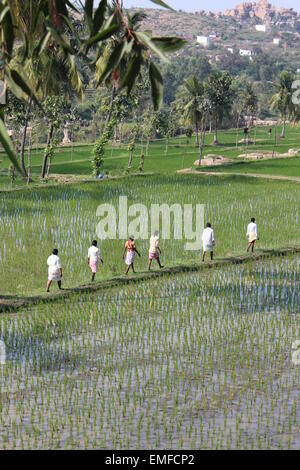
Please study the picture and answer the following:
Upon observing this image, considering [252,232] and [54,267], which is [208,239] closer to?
[252,232]

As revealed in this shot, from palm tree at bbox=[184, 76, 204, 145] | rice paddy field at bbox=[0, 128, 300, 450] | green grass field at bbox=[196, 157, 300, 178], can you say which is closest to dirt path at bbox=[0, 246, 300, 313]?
rice paddy field at bbox=[0, 128, 300, 450]

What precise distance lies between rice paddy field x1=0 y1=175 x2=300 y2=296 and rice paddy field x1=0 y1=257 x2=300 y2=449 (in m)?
2.07

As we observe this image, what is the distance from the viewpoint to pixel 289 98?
72.2 meters

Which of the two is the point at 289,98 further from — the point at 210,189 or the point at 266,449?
the point at 266,449

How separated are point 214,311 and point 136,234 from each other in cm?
804

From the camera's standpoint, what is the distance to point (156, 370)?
41.4ft

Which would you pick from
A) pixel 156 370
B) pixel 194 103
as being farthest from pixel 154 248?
pixel 194 103

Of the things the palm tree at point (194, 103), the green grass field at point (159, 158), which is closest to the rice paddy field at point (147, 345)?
the green grass field at point (159, 158)

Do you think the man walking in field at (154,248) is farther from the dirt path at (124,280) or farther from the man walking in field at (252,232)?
the man walking in field at (252,232)

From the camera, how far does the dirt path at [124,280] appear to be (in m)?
16.2

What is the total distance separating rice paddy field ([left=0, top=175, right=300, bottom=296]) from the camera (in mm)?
19938

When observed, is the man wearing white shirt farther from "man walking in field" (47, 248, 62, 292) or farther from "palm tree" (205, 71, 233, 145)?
"palm tree" (205, 71, 233, 145)

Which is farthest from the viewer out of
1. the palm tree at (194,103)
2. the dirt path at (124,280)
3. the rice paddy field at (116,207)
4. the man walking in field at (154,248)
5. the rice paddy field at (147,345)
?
the palm tree at (194,103)

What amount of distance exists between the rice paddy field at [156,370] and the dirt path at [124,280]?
0.90 ft
